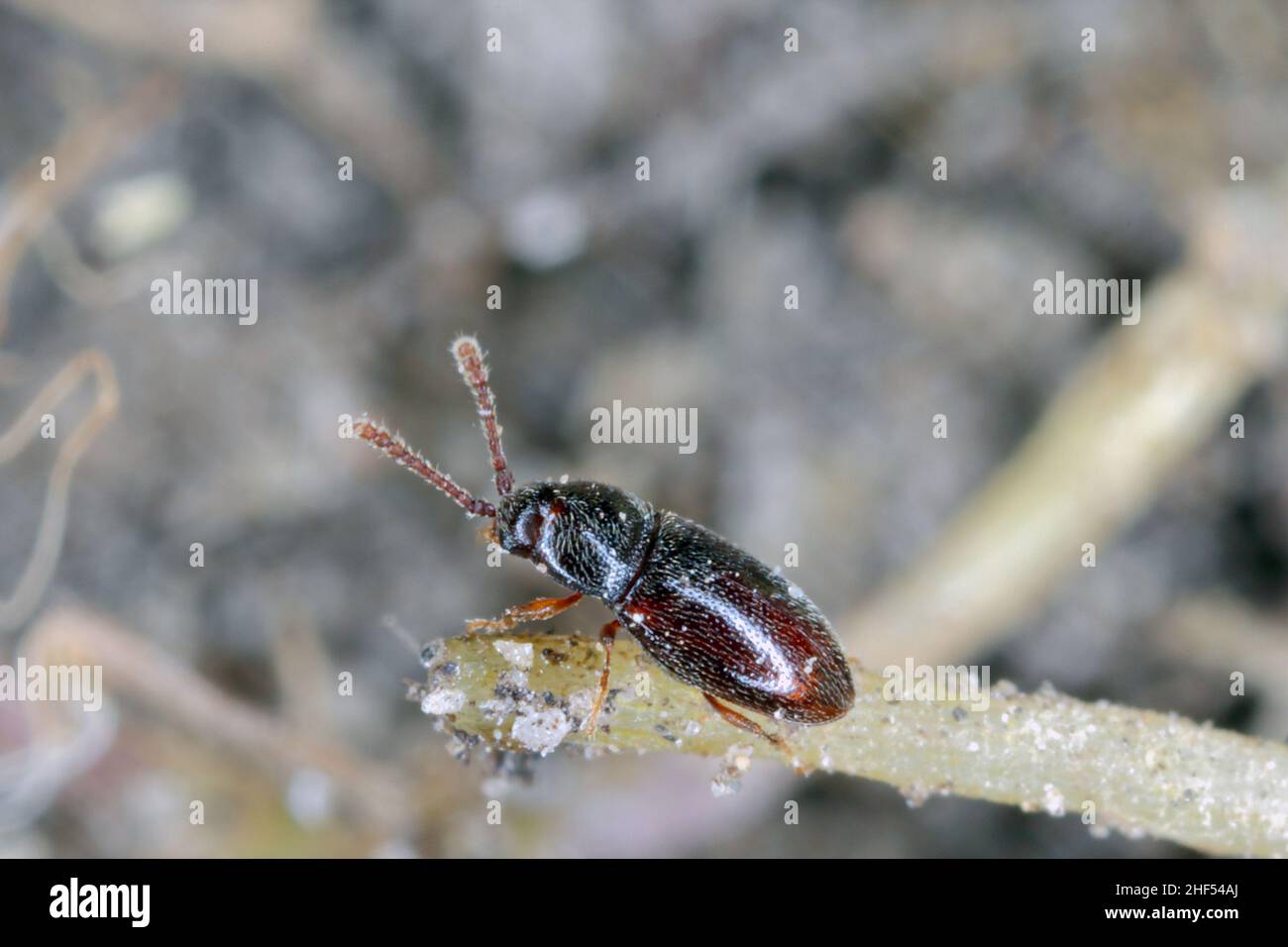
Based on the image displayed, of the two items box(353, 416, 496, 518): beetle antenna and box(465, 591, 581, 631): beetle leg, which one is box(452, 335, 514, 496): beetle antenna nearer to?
box(353, 416, 496, 518): beetle antenna

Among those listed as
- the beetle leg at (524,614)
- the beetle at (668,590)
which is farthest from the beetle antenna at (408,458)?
the beetle leg at (524,614)

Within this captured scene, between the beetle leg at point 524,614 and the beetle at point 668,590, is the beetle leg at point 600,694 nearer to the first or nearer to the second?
the beetle at point 668,590

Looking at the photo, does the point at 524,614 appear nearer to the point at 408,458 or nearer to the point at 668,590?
the point at 668,590

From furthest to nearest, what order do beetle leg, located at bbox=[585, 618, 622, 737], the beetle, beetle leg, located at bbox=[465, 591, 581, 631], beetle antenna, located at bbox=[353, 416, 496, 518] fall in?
beetle antenna, located at bbox=[353, 416, 496, 518], beetle leg, located at bbox=[465, 591, 581, 631], the beetle, beetle leg, located at bbox=[585, 618, 622, 737]

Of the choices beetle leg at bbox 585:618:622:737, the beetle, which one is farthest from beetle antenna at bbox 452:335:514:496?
beetle leg at bbox 585:618:622:737
